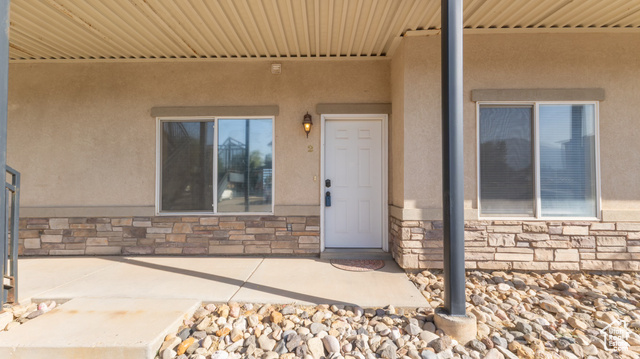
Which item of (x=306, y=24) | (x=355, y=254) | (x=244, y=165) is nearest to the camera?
(x=306, y=24)

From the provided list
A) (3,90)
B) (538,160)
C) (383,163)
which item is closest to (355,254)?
(383,163)

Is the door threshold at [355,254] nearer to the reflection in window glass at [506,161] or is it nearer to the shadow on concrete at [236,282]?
the shadow on concrete at [236,282]

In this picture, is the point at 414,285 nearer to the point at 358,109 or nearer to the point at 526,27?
the point at 358,109

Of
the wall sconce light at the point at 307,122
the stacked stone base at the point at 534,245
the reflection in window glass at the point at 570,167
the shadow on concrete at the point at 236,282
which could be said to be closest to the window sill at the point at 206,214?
the shadow on concrete at the point at 236,282

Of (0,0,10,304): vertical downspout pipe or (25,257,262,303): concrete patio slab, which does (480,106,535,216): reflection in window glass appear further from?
(0,0,10,304): vertical downspout pipe

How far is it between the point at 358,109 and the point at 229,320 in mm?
3362

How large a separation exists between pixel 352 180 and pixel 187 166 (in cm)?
268

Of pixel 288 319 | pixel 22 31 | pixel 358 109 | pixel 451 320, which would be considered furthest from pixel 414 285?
pixel 22 31

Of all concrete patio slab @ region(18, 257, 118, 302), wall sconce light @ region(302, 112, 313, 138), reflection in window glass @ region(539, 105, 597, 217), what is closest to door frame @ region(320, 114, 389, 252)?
wall sconce light @ region(302, 112, 313, 138)

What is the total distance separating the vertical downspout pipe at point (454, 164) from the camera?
2479 millimetres

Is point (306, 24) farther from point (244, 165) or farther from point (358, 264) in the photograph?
point (358, 264)

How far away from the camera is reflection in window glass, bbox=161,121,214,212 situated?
472 cm

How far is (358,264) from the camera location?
165 inches

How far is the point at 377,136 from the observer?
15.5ft
